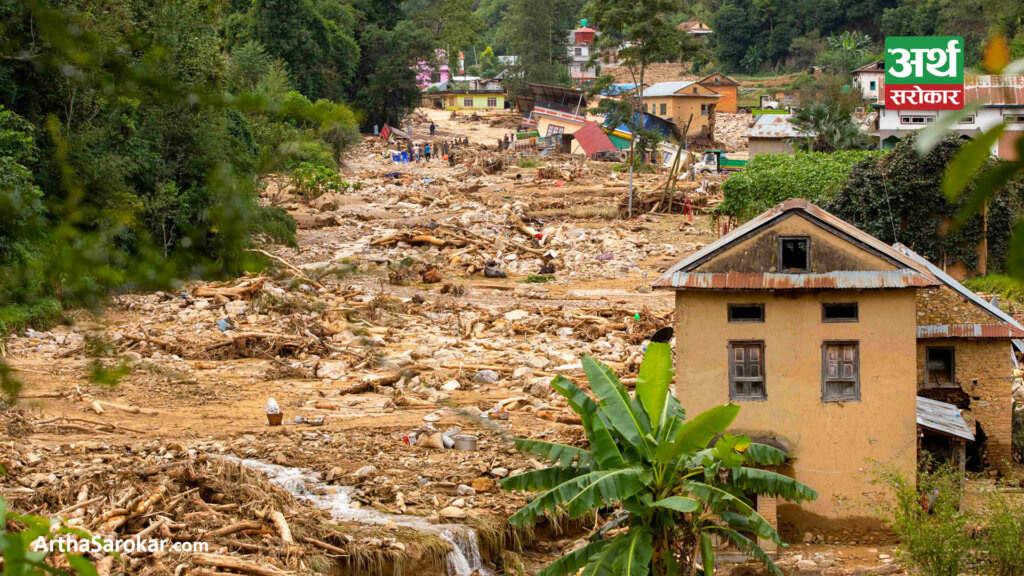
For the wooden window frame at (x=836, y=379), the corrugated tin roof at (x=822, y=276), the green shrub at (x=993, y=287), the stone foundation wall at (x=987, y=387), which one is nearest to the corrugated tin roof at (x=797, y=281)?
the corrugated tin roof at (x=822, y=276)

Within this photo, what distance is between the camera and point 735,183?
27.4 m

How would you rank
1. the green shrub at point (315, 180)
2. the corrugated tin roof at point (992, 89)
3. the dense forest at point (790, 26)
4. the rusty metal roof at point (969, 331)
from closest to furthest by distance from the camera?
the corrugated tin roof at point (992, 89)
the rusty metal roof at point (969, 331)
the green shrub at point (315, 180)
the dense forest at point (790, 26)

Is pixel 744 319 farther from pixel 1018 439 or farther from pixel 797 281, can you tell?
pixel 1018 439

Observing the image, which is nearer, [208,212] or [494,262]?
[208,212]

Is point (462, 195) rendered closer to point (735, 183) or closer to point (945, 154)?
point (735, 183)

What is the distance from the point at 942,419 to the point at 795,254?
3.02 meters

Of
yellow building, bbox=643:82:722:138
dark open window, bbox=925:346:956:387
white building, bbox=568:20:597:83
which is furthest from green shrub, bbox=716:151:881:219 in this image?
white building, bbox=568:20:597:83

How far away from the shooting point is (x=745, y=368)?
38.2ft

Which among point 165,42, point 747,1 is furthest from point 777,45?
point 165,42

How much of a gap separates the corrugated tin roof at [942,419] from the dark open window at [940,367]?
320 millimetres

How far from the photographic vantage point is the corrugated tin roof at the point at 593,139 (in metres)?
49.2

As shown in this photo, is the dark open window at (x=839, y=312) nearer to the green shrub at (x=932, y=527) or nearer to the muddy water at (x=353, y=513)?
the green shrub at (x=932, y=527)

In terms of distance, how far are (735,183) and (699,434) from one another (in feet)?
65.8

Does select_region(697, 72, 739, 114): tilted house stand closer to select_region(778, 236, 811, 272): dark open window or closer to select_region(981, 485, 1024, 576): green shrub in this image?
select_region(778, 236, 811, 272): dark open window
